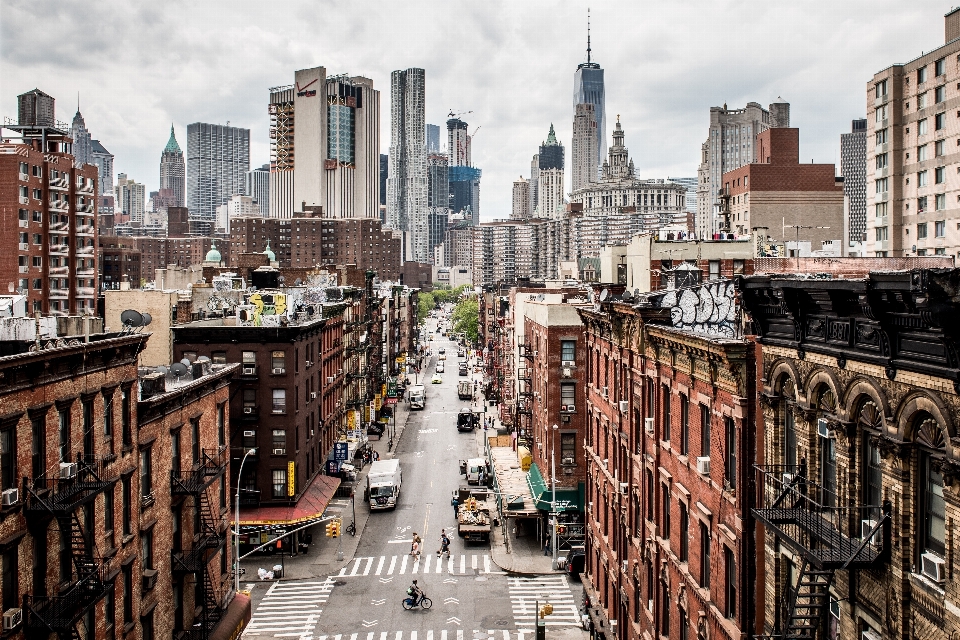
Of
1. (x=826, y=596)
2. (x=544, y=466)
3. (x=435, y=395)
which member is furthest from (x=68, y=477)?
(x=435, y=395)

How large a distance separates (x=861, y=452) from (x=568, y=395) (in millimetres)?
42251

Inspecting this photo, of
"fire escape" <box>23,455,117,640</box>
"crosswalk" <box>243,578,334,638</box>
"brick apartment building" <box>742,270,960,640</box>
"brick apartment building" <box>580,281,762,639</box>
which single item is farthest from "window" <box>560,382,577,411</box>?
"brick apartment building" <box>742,270,960,640</box>

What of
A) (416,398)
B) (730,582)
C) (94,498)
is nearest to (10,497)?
(94,498)

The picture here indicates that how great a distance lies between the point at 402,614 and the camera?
4591 centimetres

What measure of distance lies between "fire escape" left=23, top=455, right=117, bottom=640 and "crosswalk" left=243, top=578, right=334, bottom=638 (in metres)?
19.2

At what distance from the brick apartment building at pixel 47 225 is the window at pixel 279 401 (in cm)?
3495

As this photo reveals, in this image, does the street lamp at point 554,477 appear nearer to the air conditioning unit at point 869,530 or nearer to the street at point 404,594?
the street at point 404,594

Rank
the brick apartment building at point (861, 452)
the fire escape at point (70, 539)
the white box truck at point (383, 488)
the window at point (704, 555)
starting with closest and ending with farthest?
the brick apartment building at point (861, 452) < the fire escape at point (70, 539) < the window at point (704, 555) < the white box truck at point (383, 488)

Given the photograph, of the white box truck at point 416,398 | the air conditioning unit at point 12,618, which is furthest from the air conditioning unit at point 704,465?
the white box truck at point 416,398

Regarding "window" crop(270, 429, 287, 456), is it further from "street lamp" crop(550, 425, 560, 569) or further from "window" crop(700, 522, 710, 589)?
"window" crop(700, 522, 710, 589)

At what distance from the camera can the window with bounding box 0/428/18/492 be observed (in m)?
20.9

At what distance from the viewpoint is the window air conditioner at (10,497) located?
821 inches

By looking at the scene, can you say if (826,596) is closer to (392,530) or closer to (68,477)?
(68,477)

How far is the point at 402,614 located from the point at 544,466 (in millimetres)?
16993
